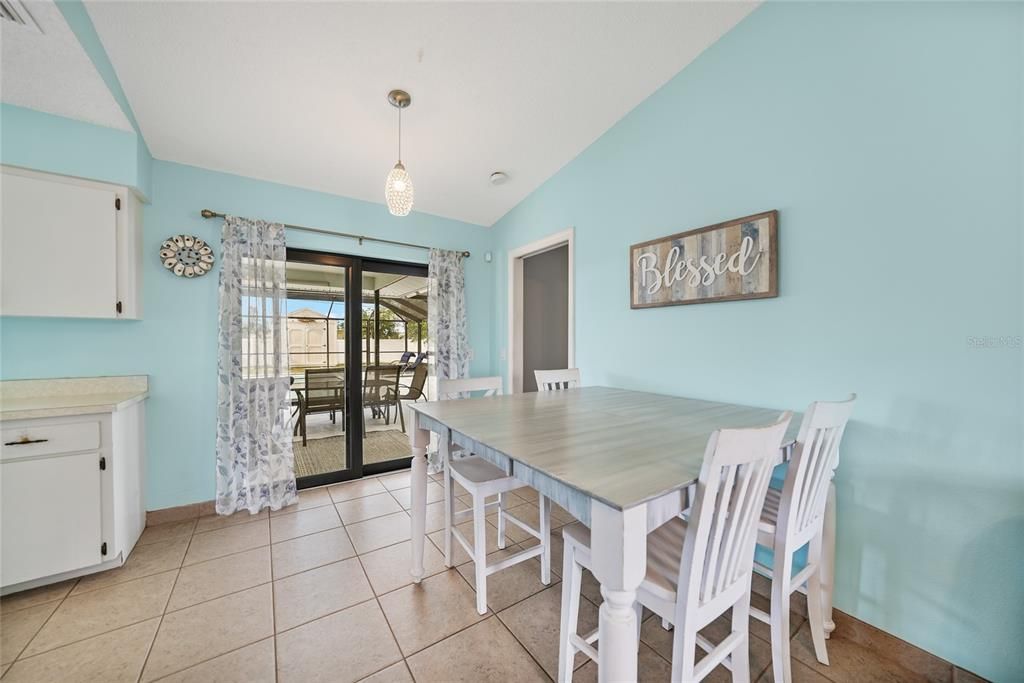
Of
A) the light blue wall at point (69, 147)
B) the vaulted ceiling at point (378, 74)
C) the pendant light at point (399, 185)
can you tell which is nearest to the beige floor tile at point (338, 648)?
the pendant light at point (399, 185)

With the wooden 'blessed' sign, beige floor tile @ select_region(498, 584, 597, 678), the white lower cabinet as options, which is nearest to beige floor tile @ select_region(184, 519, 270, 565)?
the white lower cabinet

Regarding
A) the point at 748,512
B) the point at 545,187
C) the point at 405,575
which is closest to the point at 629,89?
the point at 545,187

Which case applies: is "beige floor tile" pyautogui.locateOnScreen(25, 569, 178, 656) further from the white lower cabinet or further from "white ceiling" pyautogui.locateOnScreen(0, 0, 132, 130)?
"white ceiling" pyautogui.locateOnScreen(0, 0, 132, 130)

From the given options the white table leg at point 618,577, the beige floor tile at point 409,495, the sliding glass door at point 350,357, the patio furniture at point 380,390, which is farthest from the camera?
the patio furniture at point 380,390

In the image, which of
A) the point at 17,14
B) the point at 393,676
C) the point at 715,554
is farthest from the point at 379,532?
the point at 17,14

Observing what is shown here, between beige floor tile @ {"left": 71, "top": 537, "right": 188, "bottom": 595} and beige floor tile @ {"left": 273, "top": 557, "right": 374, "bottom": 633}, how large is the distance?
0.76 m

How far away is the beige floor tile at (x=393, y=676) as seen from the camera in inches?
52.5

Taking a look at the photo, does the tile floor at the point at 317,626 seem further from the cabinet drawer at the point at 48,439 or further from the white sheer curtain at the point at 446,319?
the white sheer curtain at the point at 446,319

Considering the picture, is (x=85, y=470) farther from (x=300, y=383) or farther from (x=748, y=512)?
(x=748, y=512)

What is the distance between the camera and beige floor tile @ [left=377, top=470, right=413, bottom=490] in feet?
10.3

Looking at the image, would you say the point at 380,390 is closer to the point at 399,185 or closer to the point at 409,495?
the point at 409,495

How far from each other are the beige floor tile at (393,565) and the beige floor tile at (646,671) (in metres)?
0.92

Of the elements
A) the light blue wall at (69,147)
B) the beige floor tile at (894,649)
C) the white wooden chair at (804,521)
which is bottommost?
the beige floor tile at (894,649)

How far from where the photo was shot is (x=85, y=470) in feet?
6.13
